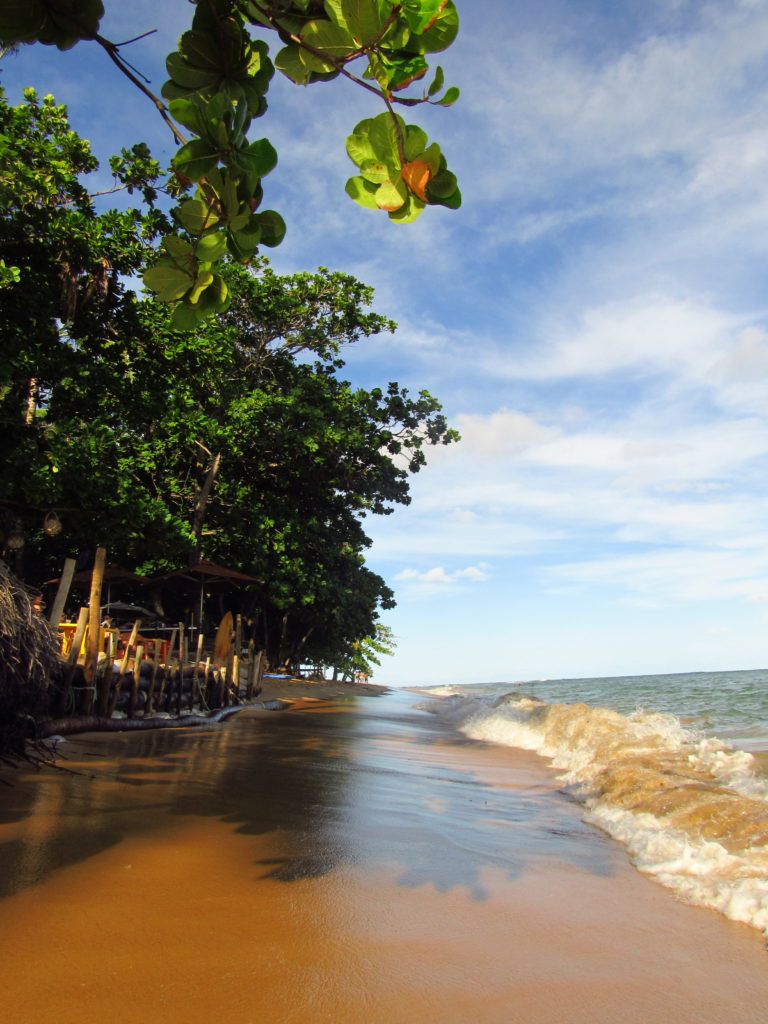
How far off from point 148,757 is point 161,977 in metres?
5.23

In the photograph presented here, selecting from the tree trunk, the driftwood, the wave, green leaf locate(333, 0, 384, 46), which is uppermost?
the tree trunk

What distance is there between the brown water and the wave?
0.25 metres

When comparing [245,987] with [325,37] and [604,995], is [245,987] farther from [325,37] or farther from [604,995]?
[325,37]

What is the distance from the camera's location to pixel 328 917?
3.06 metres

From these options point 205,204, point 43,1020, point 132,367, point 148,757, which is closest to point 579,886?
point 43,1020

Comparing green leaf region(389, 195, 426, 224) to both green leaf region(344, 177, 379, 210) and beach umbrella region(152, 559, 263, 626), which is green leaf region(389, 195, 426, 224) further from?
beach umbrella region(152, 559, 263, 626)

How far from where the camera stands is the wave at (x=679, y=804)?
4188 mm

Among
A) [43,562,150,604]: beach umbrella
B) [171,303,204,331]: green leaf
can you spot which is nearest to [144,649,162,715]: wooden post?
[43,562,150,604]: beach umbrella

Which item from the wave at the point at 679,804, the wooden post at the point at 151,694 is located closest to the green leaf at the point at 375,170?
the wave at the point at 679,804

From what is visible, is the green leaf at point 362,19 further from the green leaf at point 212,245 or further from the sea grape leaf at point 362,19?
the green leaf at point 212,245

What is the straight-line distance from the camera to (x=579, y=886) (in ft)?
13.1

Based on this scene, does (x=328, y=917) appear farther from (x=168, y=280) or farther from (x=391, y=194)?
(x=391, y=194)

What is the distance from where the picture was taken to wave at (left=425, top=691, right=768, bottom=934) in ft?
13.7

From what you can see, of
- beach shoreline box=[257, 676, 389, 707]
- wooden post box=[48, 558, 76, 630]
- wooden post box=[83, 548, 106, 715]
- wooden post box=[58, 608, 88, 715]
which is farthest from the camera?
beach shoreline box=[257, 676, 389, 707]
